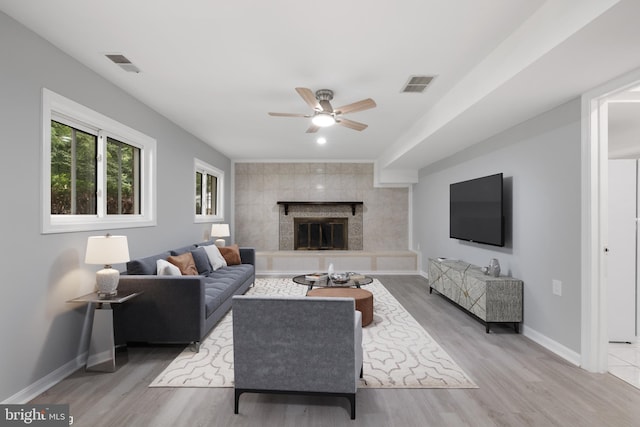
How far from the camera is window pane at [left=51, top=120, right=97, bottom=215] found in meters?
Result: 2.81

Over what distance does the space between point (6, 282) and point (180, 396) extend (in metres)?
1.39

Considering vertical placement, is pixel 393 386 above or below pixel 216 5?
below

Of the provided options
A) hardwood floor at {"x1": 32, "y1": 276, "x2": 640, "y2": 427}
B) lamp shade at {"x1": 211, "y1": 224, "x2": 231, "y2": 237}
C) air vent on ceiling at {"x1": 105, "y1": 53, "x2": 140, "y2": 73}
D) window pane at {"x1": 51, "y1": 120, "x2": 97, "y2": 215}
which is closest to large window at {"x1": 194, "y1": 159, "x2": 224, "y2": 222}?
lamp shade at {"x1": 211, "y1": 224, "x2": 231, "y2": 237}

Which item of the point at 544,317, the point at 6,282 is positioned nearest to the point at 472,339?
the point at 544,317

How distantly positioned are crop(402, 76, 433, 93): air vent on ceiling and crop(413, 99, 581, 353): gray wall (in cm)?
123

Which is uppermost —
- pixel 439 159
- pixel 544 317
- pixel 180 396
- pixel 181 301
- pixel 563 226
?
pixel 439 159

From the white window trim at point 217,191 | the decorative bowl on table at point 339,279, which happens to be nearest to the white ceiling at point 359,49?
the white window trim at point 217,191

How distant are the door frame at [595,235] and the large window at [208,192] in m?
5.13

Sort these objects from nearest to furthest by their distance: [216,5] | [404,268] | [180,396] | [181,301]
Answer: [216,5] → [180,396] → [181,301] → [404,268]

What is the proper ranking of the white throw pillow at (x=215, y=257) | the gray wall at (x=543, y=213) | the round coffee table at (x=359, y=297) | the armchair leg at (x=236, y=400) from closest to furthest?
the armchair leg at (x=236, y=400), the gray wall at (x=543, y=213), the round coffee table at (x=359, y=297), the white throw pillow at (x=215, y=257)

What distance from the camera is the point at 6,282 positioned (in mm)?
2184

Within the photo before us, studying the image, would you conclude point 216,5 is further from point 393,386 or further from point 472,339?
point 472,339

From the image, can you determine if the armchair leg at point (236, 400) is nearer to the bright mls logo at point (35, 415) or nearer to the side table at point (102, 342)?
the bright mls logo at point (35, 415)

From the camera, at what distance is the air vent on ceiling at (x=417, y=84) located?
3145 mm
